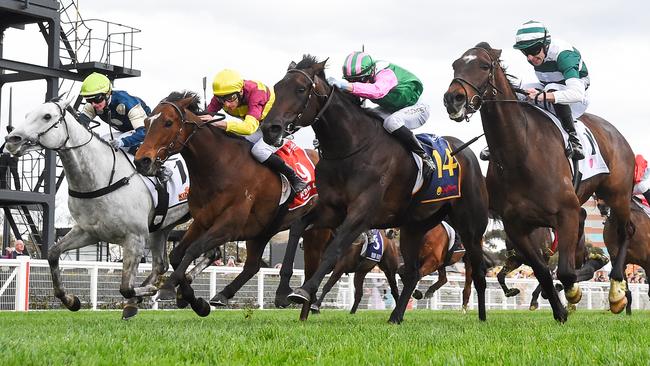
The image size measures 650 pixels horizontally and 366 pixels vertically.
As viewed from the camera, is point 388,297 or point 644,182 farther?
point 388,297

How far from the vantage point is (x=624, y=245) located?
9.92 m

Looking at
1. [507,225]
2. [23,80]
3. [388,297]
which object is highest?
[23,80]

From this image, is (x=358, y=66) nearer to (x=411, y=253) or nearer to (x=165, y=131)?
(x=165, y=131)

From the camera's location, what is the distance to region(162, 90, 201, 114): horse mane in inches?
345

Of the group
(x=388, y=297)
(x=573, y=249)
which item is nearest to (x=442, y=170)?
(x=573, y=249)

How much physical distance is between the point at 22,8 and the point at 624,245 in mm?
16860

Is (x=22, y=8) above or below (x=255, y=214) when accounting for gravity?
above

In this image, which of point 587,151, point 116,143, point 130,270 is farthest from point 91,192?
point 587,151

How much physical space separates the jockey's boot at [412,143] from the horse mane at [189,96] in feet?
5.86

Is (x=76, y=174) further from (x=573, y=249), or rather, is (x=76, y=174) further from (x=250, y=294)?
(x=250, y=294)

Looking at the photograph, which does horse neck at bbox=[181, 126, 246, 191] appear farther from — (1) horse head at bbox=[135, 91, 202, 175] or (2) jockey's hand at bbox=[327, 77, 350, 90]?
(2) jockey's hand at bbox=[327, 77, 350, 90]

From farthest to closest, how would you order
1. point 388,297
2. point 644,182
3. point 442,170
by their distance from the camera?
point 388,297 < point 644,182 < point 442,170

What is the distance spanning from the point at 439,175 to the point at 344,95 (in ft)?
3.97

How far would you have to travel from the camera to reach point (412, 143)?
853 centimetres
